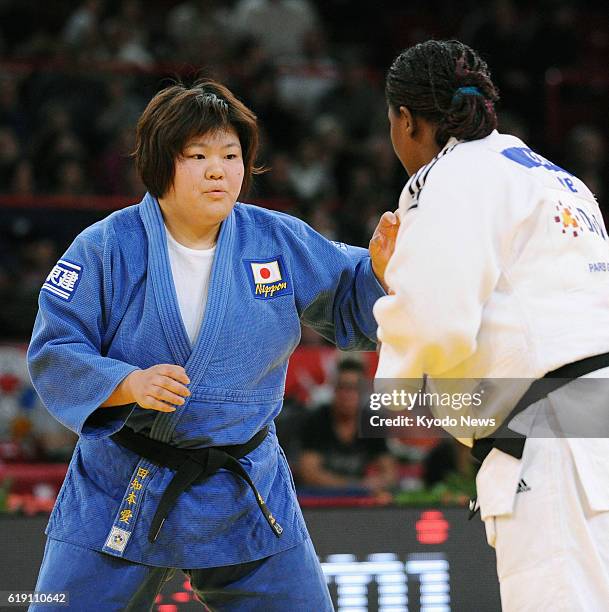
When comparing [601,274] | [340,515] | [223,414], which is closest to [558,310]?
[601,274]

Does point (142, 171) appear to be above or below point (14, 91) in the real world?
below

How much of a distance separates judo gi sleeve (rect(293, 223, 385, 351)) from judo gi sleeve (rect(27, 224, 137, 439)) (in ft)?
1.78

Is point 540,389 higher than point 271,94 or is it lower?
lower

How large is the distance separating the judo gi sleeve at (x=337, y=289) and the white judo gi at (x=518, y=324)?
537mm

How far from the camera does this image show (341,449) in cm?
541

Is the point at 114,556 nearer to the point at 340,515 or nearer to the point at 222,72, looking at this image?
the point at 340,515

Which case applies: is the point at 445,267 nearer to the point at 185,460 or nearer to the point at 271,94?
the point at 185,460

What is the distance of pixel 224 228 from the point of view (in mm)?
2932

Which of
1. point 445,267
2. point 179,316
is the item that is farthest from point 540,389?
point 179,316

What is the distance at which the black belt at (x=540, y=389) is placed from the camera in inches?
92.9

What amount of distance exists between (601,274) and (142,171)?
4.04 feet

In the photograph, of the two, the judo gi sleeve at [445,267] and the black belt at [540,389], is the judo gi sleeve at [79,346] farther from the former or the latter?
the black belt at [540,389]

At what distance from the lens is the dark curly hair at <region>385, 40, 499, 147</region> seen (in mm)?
2498

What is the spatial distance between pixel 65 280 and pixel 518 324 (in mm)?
1154
